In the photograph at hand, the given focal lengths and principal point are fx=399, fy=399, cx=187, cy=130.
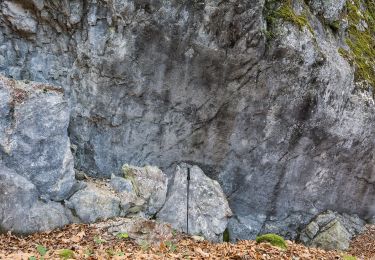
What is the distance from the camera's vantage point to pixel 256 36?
32.0 ft

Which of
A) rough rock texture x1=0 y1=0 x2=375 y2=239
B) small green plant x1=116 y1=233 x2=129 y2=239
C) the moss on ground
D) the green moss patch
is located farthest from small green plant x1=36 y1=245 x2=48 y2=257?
the moss on ground

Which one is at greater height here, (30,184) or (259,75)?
(259,75)

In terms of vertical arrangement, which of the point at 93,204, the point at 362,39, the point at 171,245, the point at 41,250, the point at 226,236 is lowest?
the point at 226,236

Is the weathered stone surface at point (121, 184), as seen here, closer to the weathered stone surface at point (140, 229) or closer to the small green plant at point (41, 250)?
the weathered stone surface at point (140, 229)

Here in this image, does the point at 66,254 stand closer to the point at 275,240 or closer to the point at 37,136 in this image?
the point at 37,136

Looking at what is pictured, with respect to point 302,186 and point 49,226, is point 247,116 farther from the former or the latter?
point 49,226

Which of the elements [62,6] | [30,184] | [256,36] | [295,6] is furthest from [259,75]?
[30,184]

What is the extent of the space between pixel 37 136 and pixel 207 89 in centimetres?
423

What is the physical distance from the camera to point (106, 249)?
22.8 feet

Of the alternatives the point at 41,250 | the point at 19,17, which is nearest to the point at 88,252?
the point at 41,250

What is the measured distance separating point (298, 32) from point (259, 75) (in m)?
1.51

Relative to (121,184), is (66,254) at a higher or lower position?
lower

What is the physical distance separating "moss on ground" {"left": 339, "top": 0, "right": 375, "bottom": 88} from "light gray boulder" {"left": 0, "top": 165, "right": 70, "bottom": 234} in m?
8.98

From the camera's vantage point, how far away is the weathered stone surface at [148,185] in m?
9.20
